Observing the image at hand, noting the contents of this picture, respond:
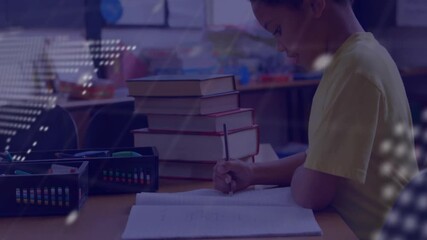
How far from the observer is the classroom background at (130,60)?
2092 mm

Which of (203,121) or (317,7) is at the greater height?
(317,7)

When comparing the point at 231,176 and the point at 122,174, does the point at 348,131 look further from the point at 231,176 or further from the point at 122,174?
the point at 122,174

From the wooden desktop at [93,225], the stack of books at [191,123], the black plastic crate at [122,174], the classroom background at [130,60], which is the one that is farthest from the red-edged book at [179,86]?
the classroom background at [130,60]

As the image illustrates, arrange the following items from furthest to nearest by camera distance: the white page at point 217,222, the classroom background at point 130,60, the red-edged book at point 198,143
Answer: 1. the classroom background at point 130,60
2. the red-edged book at point 198,143
3. the white page at point 217,222

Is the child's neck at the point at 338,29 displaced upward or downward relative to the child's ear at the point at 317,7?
downward

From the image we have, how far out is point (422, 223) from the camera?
2.15ft

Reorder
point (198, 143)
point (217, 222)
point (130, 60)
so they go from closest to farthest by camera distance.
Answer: point (217, 222) < point (198, 143) < point (130, 60)

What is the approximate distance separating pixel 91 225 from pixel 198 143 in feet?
1.28

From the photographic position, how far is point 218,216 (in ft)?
3.17

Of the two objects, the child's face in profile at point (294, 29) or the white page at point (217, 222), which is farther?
the child's face in profile at point (294, 29)

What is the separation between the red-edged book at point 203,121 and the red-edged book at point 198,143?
0.01 m

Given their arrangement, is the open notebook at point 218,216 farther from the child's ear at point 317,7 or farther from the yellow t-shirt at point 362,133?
the child's ear at point 317,7

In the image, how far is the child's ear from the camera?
1.09 m

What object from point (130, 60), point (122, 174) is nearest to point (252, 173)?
point (122, 174)
